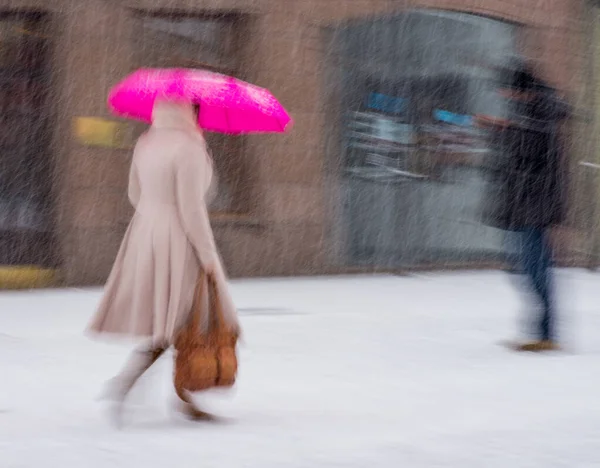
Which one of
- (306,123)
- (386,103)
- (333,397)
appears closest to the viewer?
(333,397)

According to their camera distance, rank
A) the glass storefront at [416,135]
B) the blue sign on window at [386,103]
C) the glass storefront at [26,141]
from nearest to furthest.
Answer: the glass storefront at [26,141], the glass storefront at [416,135], the blue sign on window at [386,103]

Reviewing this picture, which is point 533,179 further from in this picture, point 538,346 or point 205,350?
point 205,350

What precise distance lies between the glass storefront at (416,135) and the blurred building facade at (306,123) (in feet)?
0.06

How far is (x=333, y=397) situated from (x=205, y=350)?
1341 mm

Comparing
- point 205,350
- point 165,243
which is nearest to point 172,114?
point 165,243

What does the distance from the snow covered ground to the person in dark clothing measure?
0.54m

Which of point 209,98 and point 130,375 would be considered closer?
point 209,98

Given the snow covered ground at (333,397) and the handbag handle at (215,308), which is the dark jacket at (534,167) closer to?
the snow covered ground at (333,397)

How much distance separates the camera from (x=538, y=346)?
353 inches

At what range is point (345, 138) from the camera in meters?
15.7

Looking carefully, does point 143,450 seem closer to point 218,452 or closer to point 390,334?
point 218,452

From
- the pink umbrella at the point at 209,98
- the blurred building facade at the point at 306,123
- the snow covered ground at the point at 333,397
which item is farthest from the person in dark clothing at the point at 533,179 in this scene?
the blurred building facade at the point at 306,123

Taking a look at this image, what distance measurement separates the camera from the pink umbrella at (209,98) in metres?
6.01

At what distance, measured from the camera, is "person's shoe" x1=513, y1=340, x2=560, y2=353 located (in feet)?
29.4
